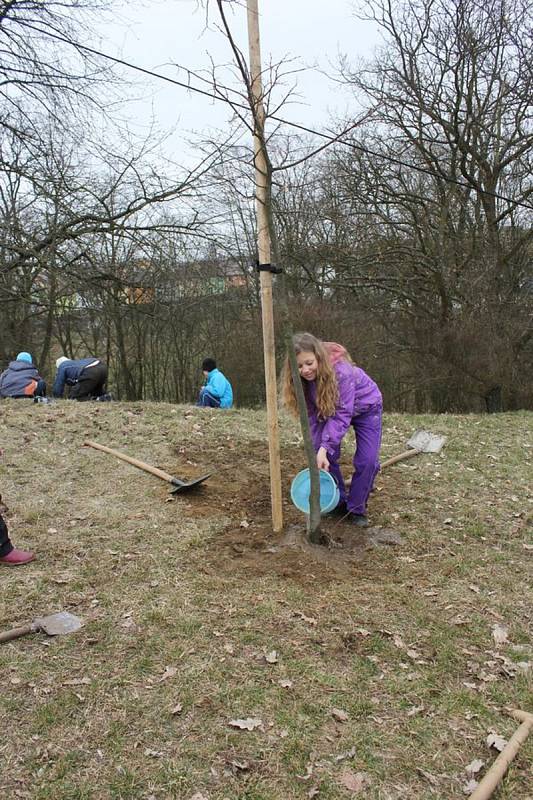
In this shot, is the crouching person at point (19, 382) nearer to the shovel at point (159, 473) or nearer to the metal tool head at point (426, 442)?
the shovel at point (159, 473)

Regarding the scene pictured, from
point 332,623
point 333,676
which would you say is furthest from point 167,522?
point 333,676

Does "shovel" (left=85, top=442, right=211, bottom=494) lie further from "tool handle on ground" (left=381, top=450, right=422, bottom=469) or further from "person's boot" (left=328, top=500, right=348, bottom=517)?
"tool handle on ground" (left=381, top=450, right=422, bottom=469)

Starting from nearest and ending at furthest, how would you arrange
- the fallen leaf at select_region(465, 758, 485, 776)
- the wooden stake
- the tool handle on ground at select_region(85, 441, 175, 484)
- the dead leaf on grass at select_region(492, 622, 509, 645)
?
the fallen leaf at select_region(465, 758, 485, 776) → the dead leaf on grass at select_region(492, 622, 509, 645) → the wooden stake → the tool handle on ground at select_region(85, 441, 175, 484)

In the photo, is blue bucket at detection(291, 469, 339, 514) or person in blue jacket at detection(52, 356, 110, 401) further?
person in blue jacket at detection(52, 356, 110, 401)

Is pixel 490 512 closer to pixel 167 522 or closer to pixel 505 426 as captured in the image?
pixel 167 522

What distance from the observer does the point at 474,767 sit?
7.54 ft

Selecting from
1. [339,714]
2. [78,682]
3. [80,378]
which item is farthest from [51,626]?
[80,378]

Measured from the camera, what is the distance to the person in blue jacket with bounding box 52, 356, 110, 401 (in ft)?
32.6

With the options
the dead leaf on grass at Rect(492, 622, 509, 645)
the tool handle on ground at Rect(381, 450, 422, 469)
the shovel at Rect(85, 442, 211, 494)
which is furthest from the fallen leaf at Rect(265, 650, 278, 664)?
the tool handle on ground at Rect(381, 450, 422, 469)

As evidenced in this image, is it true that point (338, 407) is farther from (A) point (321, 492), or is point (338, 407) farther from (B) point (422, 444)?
(B) point (422, 444)

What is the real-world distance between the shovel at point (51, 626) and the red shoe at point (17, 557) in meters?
0.70

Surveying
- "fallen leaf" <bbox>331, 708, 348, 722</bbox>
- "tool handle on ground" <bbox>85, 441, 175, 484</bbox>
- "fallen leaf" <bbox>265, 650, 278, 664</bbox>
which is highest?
"tool handle on ground" <bbox>85, 441, 175, 484</bbox>

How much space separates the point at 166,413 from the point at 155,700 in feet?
18.0

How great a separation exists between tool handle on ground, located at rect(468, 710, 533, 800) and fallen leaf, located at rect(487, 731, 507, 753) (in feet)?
0.09
